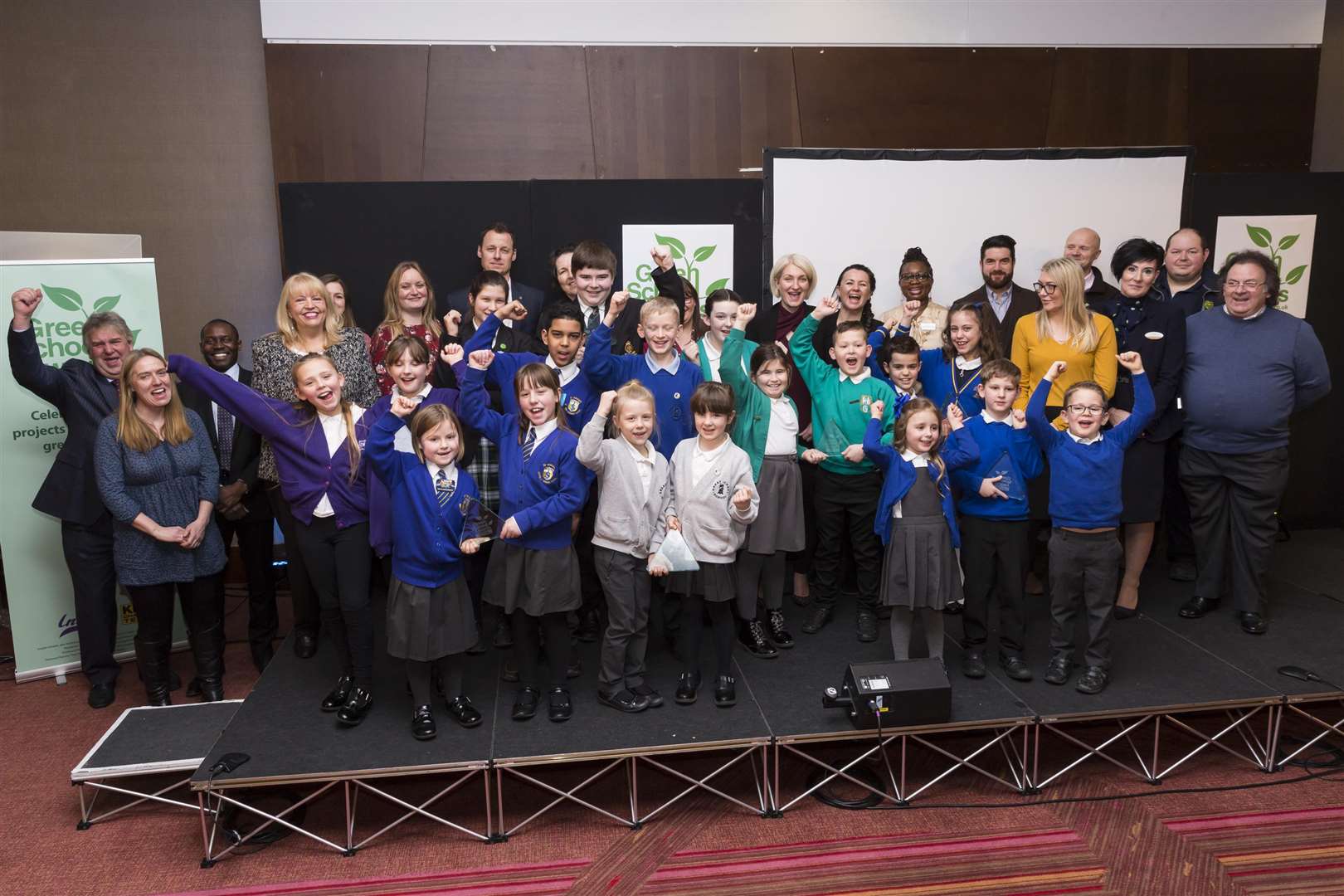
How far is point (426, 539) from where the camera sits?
320 cm

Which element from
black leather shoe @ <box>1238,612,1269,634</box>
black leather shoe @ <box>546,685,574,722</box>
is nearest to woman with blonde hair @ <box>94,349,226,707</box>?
black leather shoe @ <box>546,685,574,722</box>

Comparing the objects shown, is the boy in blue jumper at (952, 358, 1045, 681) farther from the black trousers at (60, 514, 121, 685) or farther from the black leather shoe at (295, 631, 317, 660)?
the black trousers at (60, 514, 121, 685)

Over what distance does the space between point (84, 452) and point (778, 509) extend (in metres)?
2.89

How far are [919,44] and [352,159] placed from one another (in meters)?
3.36

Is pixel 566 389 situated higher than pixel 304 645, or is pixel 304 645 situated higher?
pixel 566 389

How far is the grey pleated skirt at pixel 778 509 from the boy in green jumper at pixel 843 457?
25 cm

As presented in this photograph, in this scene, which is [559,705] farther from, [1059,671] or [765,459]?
[1059,671]

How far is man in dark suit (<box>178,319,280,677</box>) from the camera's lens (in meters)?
4.16

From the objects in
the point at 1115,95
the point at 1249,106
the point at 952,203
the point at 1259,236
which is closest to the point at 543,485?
the point at 952,203

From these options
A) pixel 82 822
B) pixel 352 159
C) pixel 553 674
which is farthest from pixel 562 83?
pixel 82 822

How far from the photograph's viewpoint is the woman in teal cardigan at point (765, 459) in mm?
3779

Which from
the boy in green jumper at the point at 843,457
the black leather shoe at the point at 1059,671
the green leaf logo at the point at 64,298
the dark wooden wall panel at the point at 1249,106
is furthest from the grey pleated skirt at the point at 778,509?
the dark wooden wall panel at the point at 1249,106

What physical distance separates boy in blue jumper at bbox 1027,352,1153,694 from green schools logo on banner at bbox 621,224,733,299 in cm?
218

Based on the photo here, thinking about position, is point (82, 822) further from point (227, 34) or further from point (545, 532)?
point (227, 34)
